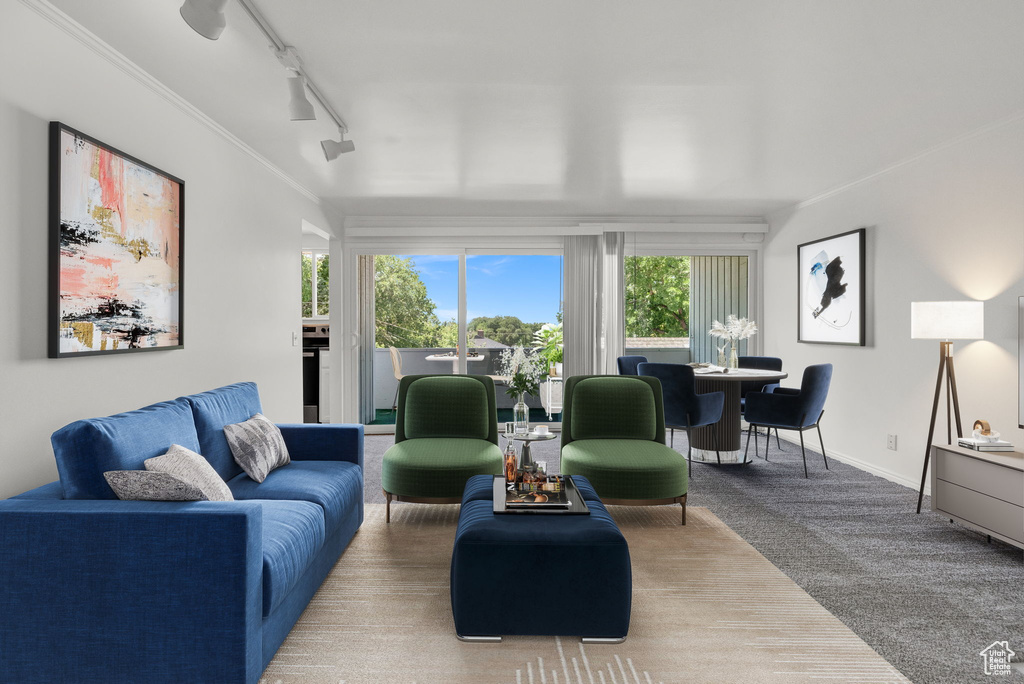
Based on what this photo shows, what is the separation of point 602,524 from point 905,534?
7.31 ft

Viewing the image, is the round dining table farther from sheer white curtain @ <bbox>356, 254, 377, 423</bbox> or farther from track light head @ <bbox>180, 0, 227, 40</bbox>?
track light head @ <bbox>180, 0, 227, 40</bbox>

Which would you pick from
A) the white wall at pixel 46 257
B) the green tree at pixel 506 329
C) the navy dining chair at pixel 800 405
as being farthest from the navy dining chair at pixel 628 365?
the white wall at pixel 46 257

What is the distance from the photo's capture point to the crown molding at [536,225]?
267 inches

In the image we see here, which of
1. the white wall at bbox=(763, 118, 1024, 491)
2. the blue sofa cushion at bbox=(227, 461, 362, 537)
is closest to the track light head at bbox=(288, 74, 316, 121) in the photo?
the blue sofa cushion at bbox=(227, 461, 362, 537)

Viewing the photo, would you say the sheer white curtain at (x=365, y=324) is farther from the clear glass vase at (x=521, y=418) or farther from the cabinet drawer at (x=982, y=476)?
the cabinet drawer at (x=982, y=476)

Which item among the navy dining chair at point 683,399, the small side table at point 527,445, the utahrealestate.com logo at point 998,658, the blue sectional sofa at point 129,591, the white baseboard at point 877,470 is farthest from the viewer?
the navy dining chair at point 683,399

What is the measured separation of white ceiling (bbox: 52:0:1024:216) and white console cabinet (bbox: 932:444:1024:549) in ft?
6.47

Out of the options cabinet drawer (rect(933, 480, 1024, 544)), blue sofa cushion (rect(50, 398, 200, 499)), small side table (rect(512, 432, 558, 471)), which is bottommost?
cabinet drawer (rect(933, 480, 1024, 544))

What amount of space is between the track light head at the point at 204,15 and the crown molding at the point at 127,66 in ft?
2.51

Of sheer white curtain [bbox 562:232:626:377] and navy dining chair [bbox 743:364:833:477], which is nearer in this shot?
navy dining chair [bbox 743:364:833:477]

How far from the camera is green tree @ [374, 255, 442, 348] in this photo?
22.8 feet

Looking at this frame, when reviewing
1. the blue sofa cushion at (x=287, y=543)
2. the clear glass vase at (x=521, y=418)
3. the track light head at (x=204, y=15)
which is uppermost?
the track light head at (x=204, y=15)

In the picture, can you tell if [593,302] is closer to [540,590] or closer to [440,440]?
[440,440]

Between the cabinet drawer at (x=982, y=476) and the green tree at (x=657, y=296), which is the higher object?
the green tree at (x=657, y=296)
